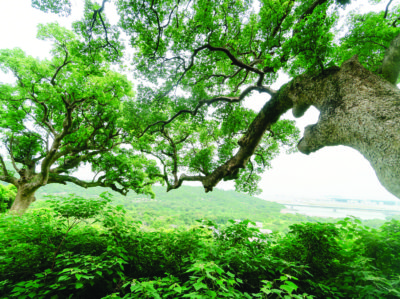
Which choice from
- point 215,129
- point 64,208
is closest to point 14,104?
point 64,208

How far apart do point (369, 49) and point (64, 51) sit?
1402cm

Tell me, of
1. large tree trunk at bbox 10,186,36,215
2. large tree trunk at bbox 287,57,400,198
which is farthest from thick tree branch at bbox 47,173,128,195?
large tree trunk at bbox 287,57,400,198

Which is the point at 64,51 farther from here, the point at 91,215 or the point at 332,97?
the point at 332,97

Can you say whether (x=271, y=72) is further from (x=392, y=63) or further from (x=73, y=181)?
(x=73, y=181)

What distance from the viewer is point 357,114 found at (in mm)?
2684

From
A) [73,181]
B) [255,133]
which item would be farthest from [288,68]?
A: [73,181]

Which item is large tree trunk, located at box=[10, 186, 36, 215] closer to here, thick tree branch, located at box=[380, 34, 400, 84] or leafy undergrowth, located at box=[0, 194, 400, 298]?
leafy undergrowth, located at box=[0, 194, 400, 298]

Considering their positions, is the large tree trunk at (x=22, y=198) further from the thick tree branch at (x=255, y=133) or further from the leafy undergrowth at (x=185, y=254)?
the thick tree branch at (x=255, y=133)

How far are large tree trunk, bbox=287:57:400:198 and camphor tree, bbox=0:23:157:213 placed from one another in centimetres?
855

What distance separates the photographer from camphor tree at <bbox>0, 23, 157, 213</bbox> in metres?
8.66

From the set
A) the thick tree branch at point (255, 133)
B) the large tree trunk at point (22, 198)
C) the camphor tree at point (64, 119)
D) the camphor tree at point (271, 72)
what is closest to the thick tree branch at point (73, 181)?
the camphor tree at point (64, 119)

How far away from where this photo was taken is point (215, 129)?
9.27 metres

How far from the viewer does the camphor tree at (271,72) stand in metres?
2.73

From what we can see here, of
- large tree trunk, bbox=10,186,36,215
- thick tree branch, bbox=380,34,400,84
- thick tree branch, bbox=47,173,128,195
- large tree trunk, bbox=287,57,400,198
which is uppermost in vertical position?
thick tree branch, bbox=380,34,400,84
